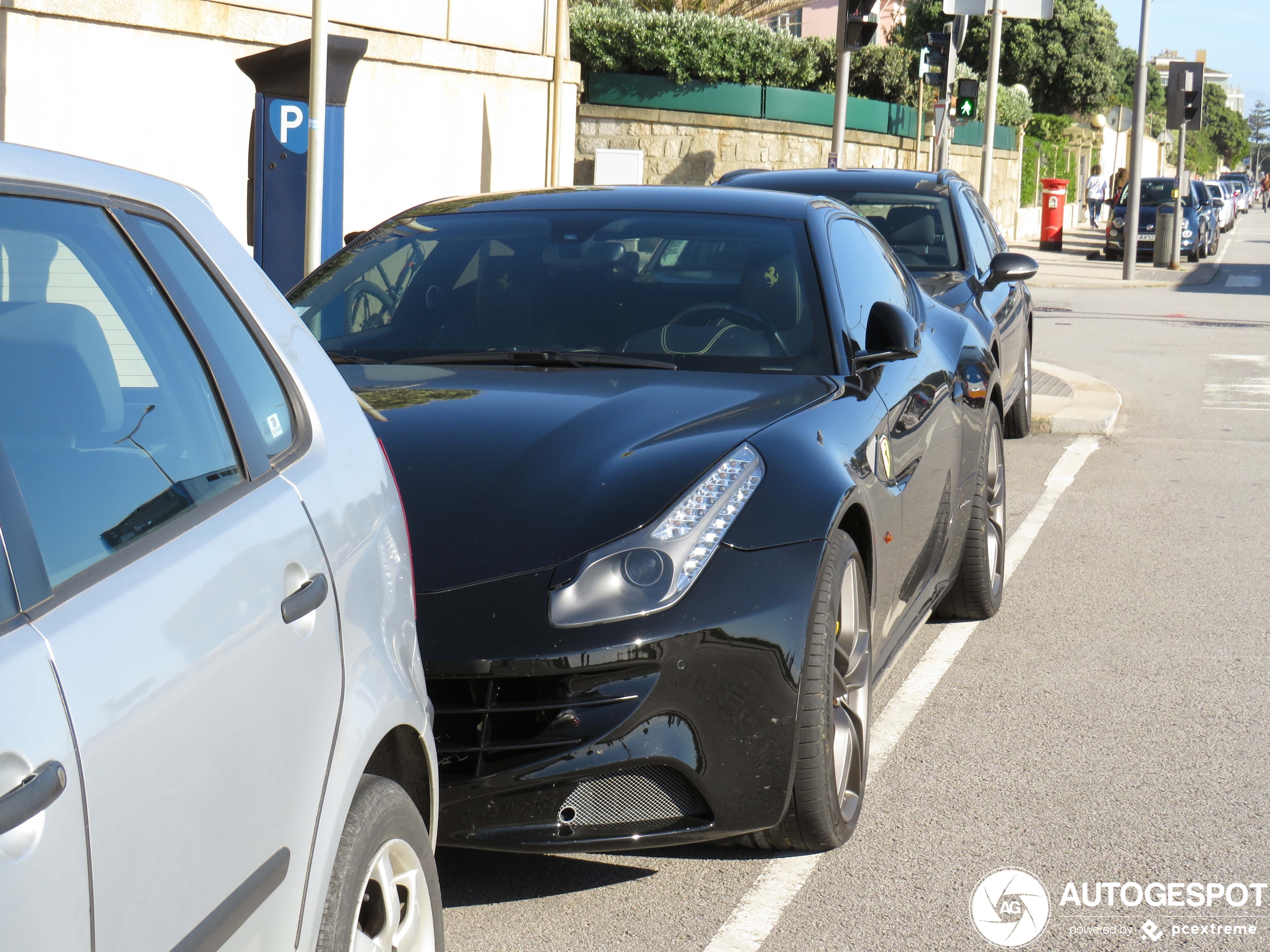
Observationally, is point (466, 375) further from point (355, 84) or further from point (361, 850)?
point (355, 84)

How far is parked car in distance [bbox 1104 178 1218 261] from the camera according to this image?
117 feet

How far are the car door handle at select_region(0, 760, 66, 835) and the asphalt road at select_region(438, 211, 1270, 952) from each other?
191cm

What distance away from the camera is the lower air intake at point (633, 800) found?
3.23 meters

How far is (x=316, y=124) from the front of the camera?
7.22 meters

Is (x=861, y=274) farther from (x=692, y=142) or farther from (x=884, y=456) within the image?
(x=692, y=142)

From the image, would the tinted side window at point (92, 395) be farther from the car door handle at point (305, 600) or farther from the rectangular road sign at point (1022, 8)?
the rectangular road sign at point (1022, 8)

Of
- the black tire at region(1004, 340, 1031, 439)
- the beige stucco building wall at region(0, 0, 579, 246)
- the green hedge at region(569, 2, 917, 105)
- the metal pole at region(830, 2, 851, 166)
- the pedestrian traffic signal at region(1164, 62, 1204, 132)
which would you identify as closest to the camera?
the beige stucco building wall at region(0, 0, 579, 246)

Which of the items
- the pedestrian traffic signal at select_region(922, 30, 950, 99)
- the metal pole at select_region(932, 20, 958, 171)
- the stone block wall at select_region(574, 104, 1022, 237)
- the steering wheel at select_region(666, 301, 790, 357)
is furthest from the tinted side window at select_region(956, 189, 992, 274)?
the stone block wall at select_region(574, 104, 1022, 237)

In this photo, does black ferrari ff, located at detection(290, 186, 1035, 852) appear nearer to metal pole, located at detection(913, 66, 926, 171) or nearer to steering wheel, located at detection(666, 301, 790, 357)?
steering wheel, located at detection(666, 301, 790, 357)

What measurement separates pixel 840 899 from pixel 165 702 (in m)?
2.20

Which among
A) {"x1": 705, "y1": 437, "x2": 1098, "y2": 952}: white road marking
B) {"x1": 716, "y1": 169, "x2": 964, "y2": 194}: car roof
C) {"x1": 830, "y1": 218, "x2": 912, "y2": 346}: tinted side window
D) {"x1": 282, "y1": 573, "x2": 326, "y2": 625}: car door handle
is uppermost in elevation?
{"x1": 716, "y1": 169, "x2": 964, "y2": 194}: car roof

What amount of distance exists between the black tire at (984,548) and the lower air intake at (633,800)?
8.77ft

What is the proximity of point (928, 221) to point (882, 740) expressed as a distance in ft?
16.6

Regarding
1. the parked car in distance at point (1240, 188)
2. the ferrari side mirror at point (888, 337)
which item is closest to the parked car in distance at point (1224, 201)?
the parked car in distance at point (1240, 188)
